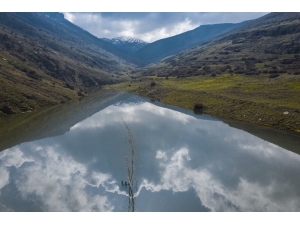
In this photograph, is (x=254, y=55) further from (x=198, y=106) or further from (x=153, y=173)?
(x=153, y=173)

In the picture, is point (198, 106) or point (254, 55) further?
point (254, 55)

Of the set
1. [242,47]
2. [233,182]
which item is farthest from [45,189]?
[242,47]

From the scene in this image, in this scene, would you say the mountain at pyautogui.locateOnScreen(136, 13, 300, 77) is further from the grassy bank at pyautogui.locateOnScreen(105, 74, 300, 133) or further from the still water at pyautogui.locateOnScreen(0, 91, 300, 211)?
the still water at pyautogui.locateOnScreen(0, 91, 300, 211)

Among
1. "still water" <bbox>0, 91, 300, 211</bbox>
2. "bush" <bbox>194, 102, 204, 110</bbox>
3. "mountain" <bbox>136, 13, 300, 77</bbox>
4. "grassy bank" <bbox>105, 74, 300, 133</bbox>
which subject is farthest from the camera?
"mountain" <bbox>136, 13, 300, 77</bbox>

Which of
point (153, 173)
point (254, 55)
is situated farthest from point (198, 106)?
point (254, 55)

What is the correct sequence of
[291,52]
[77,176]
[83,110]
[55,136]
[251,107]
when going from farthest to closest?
[291,52] < [83,110] < [251,107] < [55,136] < [77,176]

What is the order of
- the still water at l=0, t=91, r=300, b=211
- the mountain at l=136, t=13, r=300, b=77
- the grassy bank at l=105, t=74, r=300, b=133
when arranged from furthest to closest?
the mountain at l=136, t=13, r=300, b=77 → the grassy bank at l=105, t=74, r=300, b=133 → the still water at l=0, t=91, r=300, b=211

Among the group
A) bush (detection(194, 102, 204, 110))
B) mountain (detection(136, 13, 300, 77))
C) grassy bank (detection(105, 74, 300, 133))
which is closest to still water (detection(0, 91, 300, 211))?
grassy bank (detection(105, 74, 300, 133))

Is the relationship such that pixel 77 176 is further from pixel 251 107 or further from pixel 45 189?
pixel 251 107
